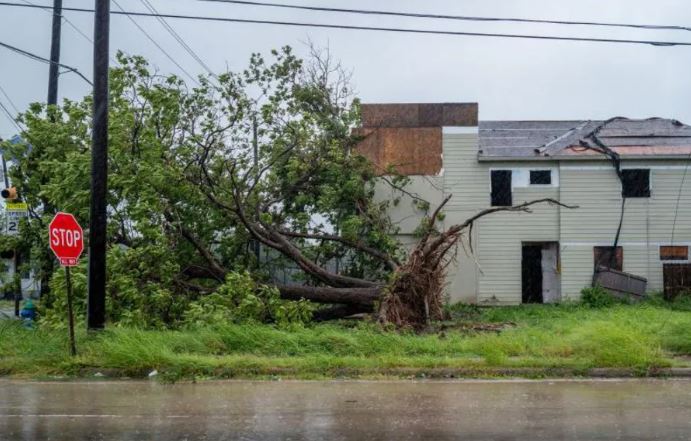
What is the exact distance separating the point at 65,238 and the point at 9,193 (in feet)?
18.2

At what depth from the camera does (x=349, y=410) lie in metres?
8.68

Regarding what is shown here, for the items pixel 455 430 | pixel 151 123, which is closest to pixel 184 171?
pixel 151 123

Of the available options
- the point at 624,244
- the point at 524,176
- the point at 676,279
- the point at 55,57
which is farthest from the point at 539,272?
the point at 55,57

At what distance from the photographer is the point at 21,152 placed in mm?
16859

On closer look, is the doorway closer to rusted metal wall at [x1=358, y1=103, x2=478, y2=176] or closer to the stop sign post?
rusted metal wall at [x1=358, y1=103, x2=478, y2=176]

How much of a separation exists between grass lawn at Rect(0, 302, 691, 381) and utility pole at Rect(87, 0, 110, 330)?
0.55 metres

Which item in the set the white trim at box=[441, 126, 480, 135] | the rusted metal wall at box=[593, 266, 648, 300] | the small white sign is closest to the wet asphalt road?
the small white sign

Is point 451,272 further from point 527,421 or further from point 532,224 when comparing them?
point 527,421

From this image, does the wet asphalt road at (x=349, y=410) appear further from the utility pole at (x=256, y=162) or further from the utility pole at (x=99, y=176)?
the utility pole at (x=256, y=162)

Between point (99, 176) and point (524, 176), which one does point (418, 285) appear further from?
point (524, 176)

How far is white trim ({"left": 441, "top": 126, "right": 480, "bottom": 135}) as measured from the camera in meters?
23.9

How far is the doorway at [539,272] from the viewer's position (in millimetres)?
24328

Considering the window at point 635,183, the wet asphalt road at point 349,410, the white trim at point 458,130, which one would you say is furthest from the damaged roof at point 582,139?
the wet asphalt road at point 349,410

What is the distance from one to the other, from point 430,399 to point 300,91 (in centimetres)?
1601
